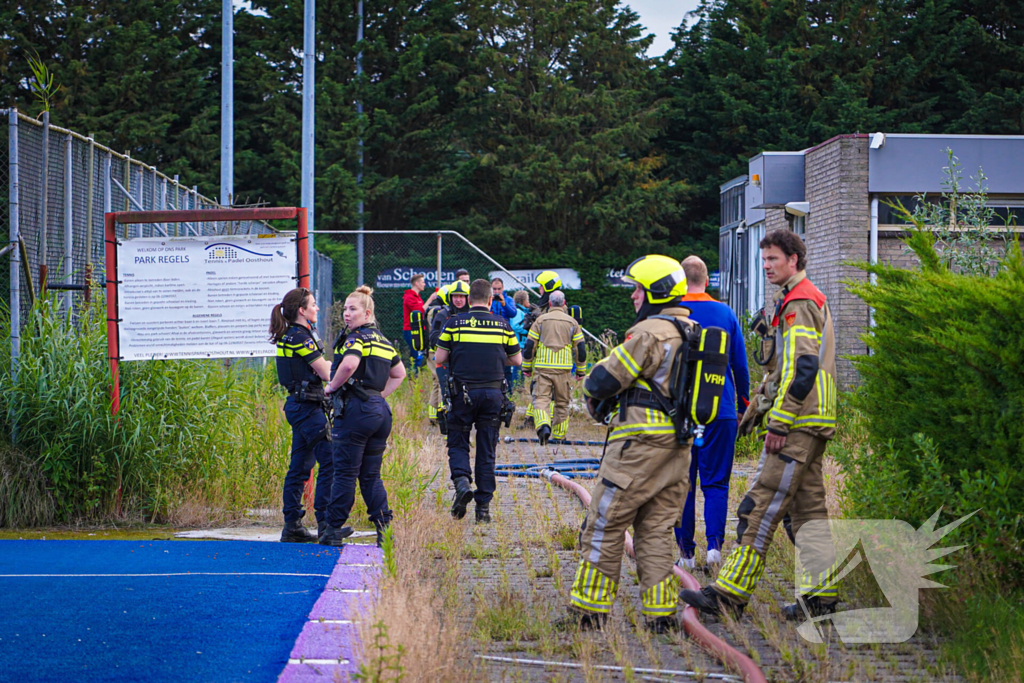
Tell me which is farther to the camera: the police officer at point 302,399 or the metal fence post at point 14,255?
the metal fence post at point 14,255

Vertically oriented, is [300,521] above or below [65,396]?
below

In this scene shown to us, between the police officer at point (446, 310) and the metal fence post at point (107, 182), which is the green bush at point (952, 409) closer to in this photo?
the police officer at point (446, 310)

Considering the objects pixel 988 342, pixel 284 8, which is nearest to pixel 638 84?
pixel 284 8

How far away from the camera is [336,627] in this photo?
5.52 m

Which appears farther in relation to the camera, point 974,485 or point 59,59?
point 59,59

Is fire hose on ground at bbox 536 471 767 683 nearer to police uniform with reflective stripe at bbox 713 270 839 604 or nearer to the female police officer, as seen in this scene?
police uniform with reflective stripe at bbox 713 270 839 604

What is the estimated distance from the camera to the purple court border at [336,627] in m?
4.76

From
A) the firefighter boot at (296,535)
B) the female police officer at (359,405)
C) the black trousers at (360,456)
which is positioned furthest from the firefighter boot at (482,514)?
the firefighter boot at (296,535)

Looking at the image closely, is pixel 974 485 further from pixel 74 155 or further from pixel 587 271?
pixel 587 271

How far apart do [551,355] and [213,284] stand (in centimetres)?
565

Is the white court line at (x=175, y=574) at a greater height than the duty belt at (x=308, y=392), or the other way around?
the duty belt at (x=308, y=392)

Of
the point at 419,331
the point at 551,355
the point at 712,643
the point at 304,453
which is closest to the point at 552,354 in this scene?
the point at 551,355

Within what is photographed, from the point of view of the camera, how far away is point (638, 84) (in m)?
41.5

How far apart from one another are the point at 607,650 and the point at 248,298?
15.9 ft
